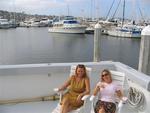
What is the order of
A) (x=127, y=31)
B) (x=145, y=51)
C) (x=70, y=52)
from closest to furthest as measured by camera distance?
(x=145, y=51) < (x=70, y=52) < (x=127, y=31)

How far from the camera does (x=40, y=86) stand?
18.1ft

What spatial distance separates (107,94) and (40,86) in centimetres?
164

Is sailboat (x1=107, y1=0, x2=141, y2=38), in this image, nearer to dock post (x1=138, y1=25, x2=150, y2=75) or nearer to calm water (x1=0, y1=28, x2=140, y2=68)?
calm water (x1=0, y1=28, x2=140, y2=68)

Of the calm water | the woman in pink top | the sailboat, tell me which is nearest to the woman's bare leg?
the woman in pink top

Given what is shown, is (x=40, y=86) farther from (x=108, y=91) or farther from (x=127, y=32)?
(x=127, y=32)

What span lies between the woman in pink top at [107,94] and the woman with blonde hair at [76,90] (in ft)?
0.74

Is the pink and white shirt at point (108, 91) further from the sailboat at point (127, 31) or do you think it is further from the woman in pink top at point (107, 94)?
the sailboat at point (127, 31)

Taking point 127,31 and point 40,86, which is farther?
point 127,31

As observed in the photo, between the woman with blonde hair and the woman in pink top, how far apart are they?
224 millimetres

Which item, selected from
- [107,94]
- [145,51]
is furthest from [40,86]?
[145,51]

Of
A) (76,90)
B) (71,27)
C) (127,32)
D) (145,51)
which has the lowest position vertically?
(127,32)

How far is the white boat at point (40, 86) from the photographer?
5.02m

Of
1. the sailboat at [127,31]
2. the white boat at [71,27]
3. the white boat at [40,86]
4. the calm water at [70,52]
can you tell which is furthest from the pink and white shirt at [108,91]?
the white boat at [71,27]

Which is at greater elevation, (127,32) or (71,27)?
(71,27)
